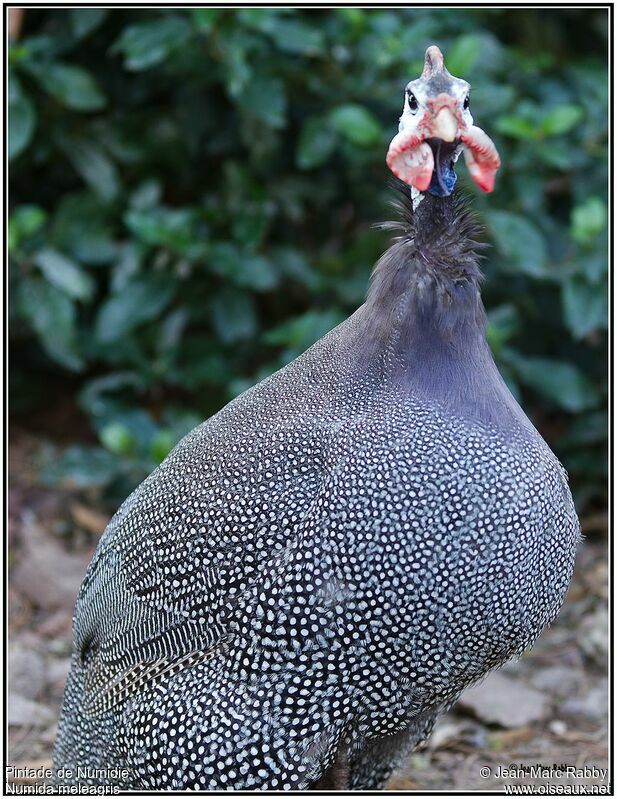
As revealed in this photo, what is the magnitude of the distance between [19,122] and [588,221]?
8.38 feet

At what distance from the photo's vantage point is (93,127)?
4906 millimetres

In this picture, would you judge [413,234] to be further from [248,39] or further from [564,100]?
[564,100]

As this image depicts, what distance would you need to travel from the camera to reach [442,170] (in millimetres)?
2537

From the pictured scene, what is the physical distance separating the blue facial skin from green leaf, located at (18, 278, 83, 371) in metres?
2.51

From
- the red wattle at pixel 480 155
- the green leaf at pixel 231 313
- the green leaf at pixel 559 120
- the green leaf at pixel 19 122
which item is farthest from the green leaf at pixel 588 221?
the green leaf at pixel 19 122

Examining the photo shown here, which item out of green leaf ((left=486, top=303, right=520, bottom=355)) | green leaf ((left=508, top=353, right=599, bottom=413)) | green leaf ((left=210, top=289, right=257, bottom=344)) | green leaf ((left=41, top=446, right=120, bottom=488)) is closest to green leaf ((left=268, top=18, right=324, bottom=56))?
green leaf ((left=210, top=289, right=257, bottom=344))

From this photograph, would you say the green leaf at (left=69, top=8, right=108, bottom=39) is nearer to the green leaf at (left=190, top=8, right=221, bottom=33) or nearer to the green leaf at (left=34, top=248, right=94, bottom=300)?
the green leaf at (left=190, top=8, right=221, bottom=33)

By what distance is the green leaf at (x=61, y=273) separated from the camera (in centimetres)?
459

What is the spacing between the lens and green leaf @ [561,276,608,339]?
4504mm

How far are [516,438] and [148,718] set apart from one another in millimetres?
1200

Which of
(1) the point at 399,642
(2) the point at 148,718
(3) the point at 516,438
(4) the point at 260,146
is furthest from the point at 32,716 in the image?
(4) the point at 260,146

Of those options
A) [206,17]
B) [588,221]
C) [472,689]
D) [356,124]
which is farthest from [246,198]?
[472,689]

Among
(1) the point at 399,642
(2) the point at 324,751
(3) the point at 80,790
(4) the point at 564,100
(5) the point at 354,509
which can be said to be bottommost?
(3) the point at 80,790

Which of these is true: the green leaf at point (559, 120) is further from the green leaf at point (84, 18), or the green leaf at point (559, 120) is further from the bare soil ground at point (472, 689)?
the green leaf at point (84, 18)
